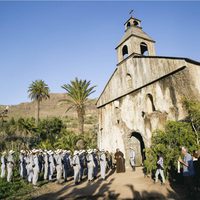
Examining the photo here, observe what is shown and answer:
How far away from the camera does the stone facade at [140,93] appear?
46.9 feet

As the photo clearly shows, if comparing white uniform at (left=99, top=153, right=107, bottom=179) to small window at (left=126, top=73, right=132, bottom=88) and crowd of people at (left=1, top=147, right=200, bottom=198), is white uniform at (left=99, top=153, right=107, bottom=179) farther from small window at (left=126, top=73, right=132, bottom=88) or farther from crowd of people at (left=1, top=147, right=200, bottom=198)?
small window at (left=126, top=73, right=132, bottom=88)

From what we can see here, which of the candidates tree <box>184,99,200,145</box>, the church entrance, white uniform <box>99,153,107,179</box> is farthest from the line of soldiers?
tree <box>184,99,200,145</box>

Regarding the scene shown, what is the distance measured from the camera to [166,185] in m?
10.6

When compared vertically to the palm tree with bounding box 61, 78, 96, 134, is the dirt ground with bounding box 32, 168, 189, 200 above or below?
below

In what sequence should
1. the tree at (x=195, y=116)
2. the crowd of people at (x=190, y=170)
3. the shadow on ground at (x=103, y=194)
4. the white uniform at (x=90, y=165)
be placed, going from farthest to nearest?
the white uniform at (x=90, y=165) < the tree at (x=195, y=116) < the shadow on ground at (x=103, y=194) < the crowd of people at (x=190, y=170)

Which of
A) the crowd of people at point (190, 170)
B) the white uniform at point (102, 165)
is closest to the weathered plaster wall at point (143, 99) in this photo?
the white uniform at point (102, 165)

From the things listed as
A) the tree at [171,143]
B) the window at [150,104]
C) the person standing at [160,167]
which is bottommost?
the person standing at [160,167]

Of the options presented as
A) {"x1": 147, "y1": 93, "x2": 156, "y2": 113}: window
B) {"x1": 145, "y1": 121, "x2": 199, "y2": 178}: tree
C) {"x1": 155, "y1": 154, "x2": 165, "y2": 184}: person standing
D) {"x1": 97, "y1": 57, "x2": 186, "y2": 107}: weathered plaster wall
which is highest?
{"x1": 97, "y1": 57, "x2": 186, "y2": 107}: weathered plaster wall

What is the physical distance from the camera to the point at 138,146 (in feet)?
60.6

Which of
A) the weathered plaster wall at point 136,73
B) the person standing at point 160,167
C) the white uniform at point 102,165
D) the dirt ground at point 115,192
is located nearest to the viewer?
the dirt ground at point 115,192

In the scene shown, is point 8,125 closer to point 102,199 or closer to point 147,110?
point 147,110

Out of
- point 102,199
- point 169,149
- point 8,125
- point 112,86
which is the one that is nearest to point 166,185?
point 169,149

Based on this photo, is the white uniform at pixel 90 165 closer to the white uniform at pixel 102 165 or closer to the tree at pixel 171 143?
the white uniform at pixel 102 165

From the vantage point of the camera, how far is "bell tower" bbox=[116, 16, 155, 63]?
19.5m
